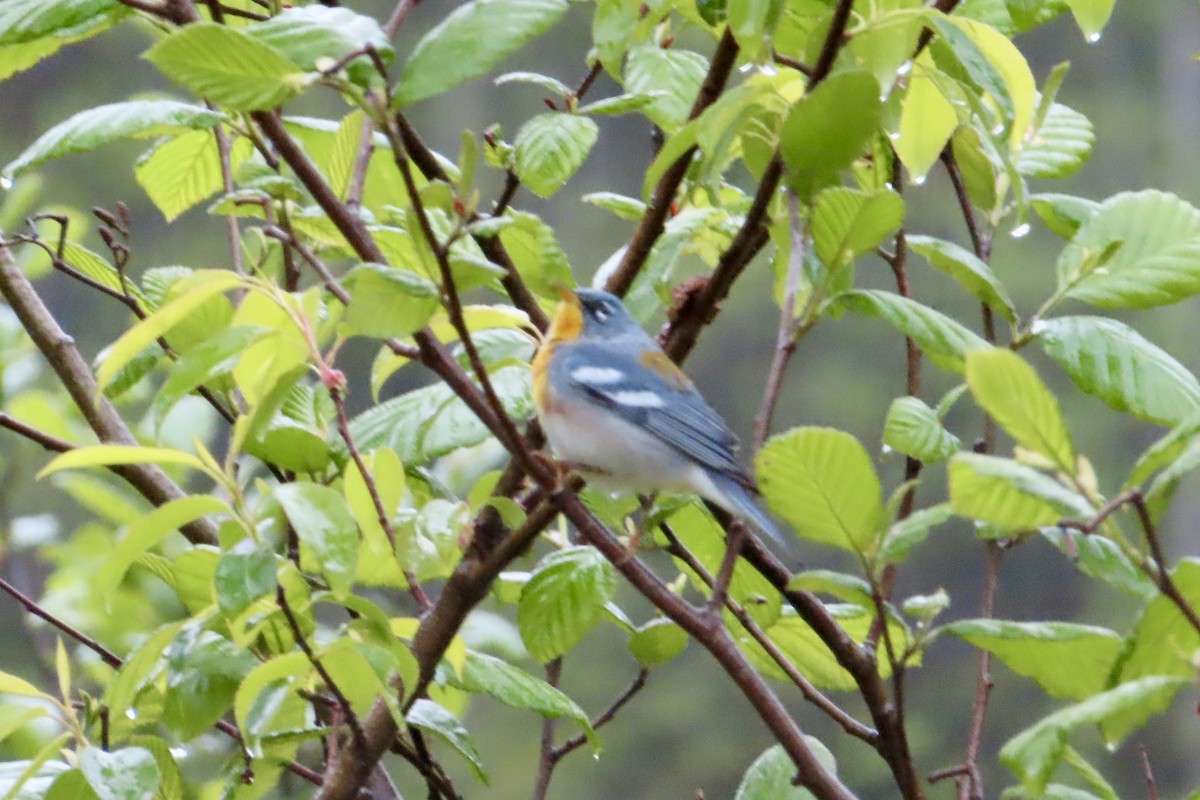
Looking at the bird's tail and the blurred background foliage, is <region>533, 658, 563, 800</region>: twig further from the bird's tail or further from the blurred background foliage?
the blurred background foliage

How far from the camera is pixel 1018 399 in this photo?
0.63m

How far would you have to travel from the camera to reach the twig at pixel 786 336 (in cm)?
85

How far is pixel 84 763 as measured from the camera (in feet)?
2.90

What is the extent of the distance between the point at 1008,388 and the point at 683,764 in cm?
792

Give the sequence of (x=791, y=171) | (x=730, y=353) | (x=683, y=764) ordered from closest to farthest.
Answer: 1. (x=791, y=171)
2. (x=683, y=764)
3. (x=730, y=353)

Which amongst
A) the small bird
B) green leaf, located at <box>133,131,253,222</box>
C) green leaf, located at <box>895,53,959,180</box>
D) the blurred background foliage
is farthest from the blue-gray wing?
the blurred background foliage

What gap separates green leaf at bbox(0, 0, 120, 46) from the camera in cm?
88

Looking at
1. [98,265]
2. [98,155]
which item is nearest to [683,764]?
[98,155]

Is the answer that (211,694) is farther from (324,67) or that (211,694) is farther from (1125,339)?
(1125,339)

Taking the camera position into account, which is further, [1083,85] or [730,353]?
[1083,85]

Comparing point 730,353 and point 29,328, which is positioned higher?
point 29,328

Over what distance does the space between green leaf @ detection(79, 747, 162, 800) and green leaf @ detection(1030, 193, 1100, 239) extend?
0.77 meters

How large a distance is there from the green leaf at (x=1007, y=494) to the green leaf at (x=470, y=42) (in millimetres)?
327

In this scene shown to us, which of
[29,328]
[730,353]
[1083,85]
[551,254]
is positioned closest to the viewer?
[551,254]
